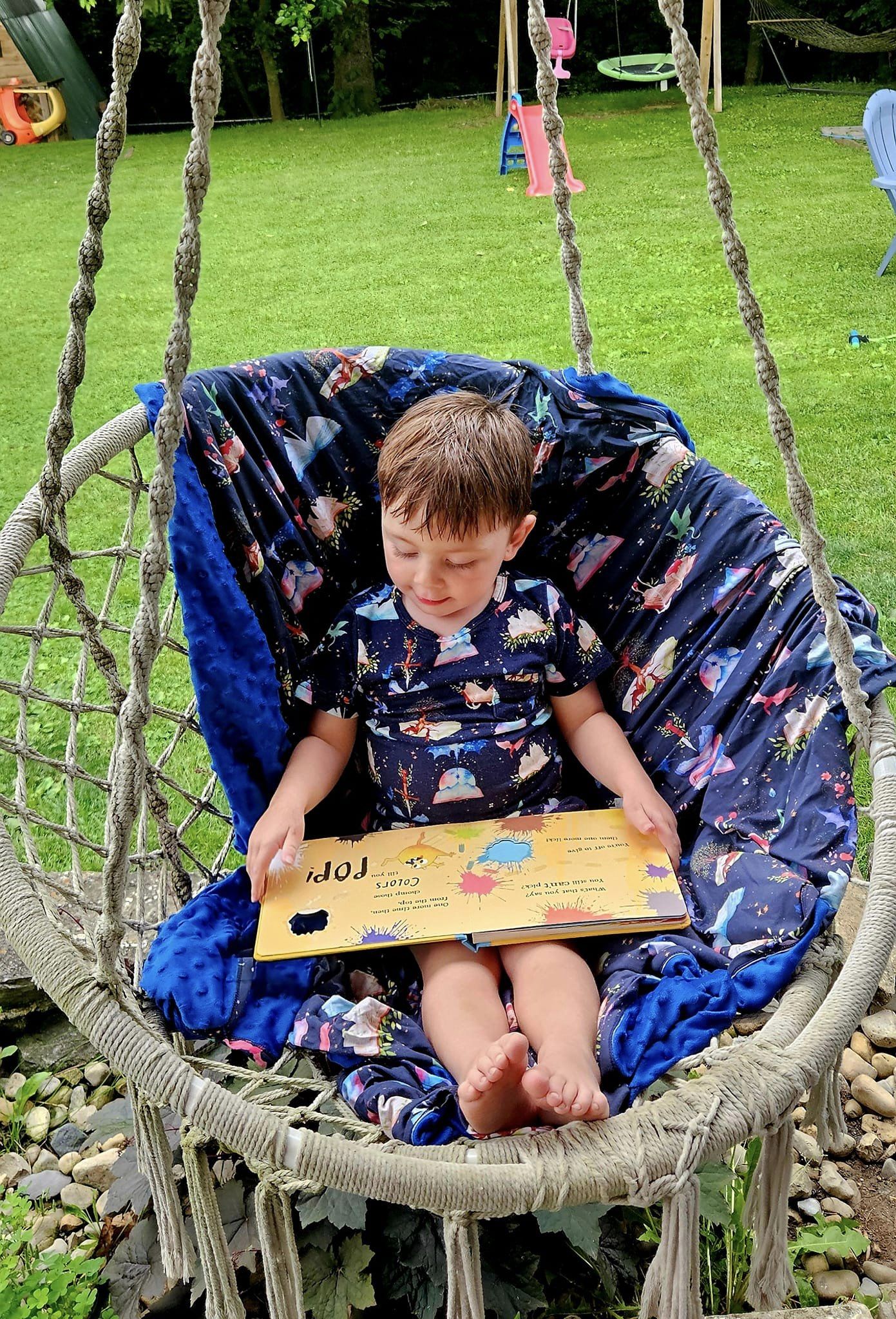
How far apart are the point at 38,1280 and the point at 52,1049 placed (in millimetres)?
523

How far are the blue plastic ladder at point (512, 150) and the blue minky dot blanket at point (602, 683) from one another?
6.31 meters

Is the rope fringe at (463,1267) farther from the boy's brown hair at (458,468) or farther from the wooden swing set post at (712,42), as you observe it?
the wooden swing set post at (712,42)

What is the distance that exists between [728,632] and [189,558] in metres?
0.76

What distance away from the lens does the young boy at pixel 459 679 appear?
152 cm

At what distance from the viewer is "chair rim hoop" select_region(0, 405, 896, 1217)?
1.03 m

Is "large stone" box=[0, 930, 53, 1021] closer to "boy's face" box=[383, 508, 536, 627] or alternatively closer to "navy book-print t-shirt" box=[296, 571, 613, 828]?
"navy book-print t-shirt" box=[296, 571, 613, 828]

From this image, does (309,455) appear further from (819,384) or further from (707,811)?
(819,384)

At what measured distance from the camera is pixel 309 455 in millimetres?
1771

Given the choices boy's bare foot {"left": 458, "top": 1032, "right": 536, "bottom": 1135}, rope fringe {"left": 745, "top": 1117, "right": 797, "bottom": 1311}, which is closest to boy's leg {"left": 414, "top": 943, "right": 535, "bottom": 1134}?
boy's bare foot {"left": 458, "top": 1032, "right": 536, "bottom": 1135}

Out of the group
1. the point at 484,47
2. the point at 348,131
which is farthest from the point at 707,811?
the point at 484,47

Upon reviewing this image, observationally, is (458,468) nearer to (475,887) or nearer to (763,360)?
(763,360)

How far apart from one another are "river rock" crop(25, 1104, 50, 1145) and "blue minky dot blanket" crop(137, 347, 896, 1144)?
0.57m

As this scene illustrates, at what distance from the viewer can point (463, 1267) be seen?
105 centimetres

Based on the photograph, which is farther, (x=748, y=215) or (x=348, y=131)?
(x=348, y=131)
